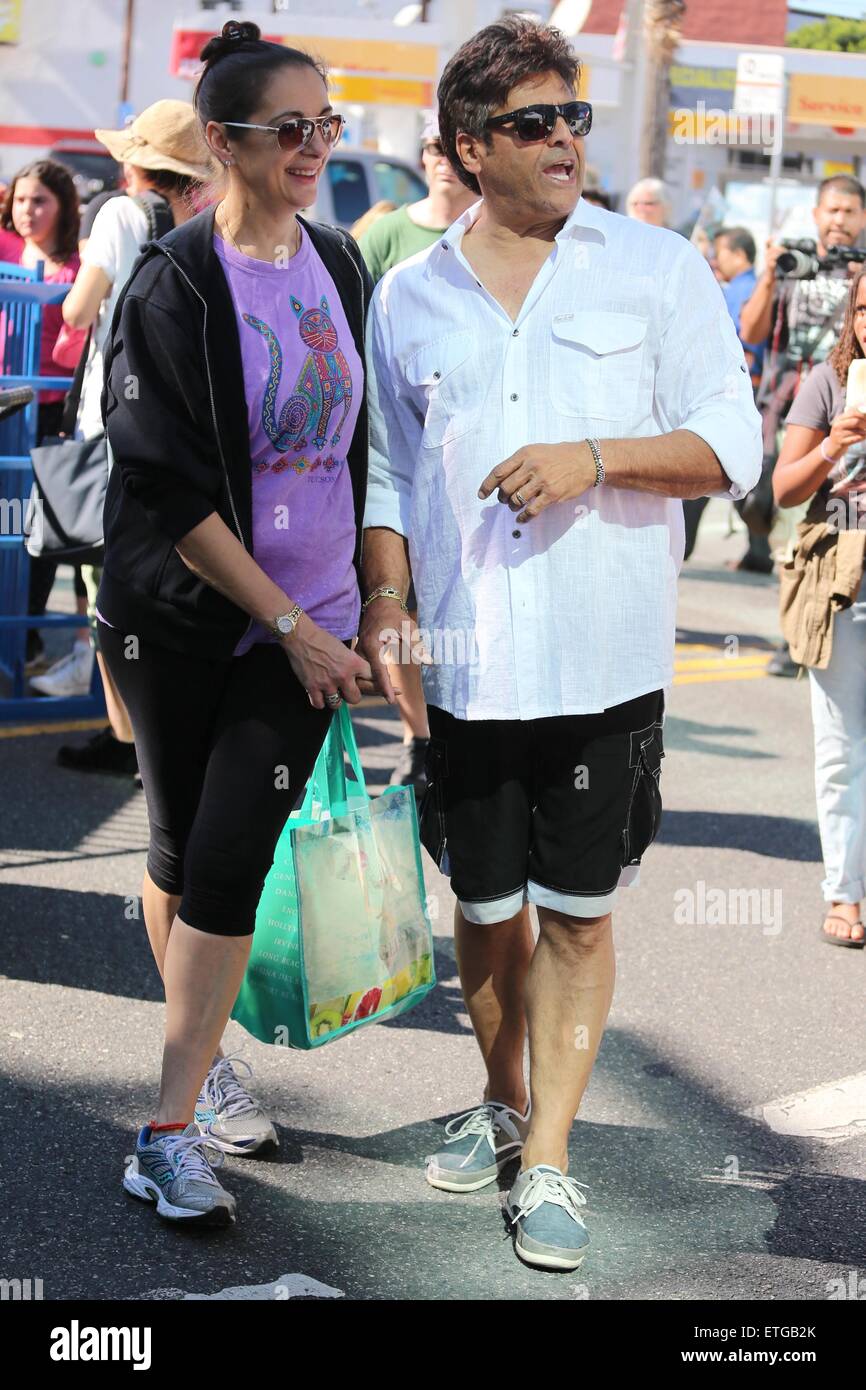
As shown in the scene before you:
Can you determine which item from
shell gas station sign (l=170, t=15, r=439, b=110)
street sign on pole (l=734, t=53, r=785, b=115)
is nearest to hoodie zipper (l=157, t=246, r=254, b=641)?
street sign on pole (l=734, t=53, r=785, b=115)

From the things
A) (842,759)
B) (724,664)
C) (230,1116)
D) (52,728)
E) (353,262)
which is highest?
(353,262)

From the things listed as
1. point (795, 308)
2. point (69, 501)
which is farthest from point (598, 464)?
point (795, 308)

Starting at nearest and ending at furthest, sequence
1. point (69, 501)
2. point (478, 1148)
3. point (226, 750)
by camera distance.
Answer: point (226, 750) < point (478, 1148) < point (69, 501)

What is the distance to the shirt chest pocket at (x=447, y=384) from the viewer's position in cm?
308

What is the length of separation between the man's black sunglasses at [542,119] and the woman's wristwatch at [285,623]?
0.91 meters

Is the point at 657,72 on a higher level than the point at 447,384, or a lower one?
higher

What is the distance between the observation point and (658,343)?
307 cm

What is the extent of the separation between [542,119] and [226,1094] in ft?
6.61

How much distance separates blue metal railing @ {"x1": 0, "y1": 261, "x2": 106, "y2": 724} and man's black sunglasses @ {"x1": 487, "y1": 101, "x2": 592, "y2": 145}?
3.32m

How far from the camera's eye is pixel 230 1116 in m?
3.57

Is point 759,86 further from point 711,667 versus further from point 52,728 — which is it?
point 52,728

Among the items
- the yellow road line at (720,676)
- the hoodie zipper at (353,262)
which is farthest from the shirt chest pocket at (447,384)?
the yellow road line at (720,676)

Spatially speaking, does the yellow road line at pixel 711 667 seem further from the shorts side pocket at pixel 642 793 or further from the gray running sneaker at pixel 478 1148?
the shorts side pocket at pixel 642 793
